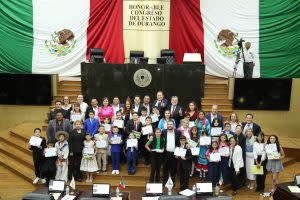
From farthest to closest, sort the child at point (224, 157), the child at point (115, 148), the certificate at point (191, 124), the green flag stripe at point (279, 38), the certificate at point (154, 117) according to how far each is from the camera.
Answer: the green flag stripe at point (279, 38) < the certificate at point (154, 117) < the certificate at point (191, 124) < the child at point (115, 148) < the child at point (224, 157)

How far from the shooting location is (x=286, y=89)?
13.4 m

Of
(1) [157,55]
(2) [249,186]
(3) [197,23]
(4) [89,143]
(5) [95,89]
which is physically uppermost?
(3) [197,23]

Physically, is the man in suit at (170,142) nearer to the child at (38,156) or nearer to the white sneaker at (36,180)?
the child at (38,156)

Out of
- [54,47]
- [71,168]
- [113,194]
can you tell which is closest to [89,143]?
[71,168]

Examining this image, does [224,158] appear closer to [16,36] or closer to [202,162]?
[202,162]

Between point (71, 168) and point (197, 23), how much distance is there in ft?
22.5

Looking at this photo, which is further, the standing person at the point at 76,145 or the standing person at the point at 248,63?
the standing person at the point at 248,63

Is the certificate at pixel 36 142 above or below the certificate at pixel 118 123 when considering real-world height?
below

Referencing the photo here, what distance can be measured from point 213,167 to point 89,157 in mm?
2851

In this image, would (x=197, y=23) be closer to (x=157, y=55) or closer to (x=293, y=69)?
(x=157, y=55)

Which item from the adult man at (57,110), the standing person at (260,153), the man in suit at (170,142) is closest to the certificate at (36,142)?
the adult man at (57,110)

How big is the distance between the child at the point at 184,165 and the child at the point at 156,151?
43 centimetres

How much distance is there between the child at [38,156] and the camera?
32.9ft

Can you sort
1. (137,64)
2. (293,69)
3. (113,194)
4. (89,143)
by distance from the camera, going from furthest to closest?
(293,69)
(137,64)
(89,143)
(113,194)
